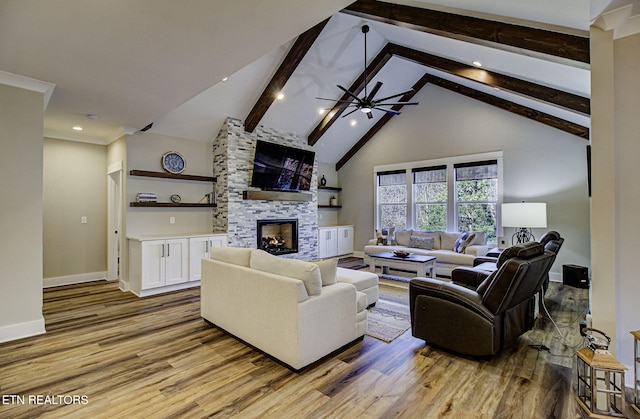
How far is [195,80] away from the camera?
10.5ft

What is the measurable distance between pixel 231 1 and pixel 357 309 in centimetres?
280

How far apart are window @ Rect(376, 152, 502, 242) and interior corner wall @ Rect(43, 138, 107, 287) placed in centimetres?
624

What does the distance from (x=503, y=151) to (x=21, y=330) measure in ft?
25.7

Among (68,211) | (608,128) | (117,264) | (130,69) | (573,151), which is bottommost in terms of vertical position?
(117,264)

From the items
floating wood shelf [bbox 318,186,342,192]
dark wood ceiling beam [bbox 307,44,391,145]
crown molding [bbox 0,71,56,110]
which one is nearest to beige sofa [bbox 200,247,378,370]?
crown molding [bbox 0,71,56,110]

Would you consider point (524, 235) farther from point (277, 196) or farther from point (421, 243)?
point (277, 196)

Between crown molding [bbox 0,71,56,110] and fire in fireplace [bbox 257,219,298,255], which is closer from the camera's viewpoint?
crown molding [bbox 0,71,56,110]

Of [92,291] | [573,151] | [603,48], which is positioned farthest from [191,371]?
[573,151]

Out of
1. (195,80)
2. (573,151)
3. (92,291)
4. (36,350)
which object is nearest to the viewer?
(36,350)

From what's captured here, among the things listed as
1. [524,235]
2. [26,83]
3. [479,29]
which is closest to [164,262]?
[26,83]

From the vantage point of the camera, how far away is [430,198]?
23.3ft

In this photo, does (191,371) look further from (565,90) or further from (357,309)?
(565,90)

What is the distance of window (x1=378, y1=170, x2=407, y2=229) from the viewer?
758 cm

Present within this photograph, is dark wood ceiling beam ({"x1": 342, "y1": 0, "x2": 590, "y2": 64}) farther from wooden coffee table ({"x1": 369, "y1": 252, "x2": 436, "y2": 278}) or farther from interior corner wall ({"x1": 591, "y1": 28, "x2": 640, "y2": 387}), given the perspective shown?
wooden coffee table ({"x1": 369, "y1": 252, "x2": 436, "y2": 278})
